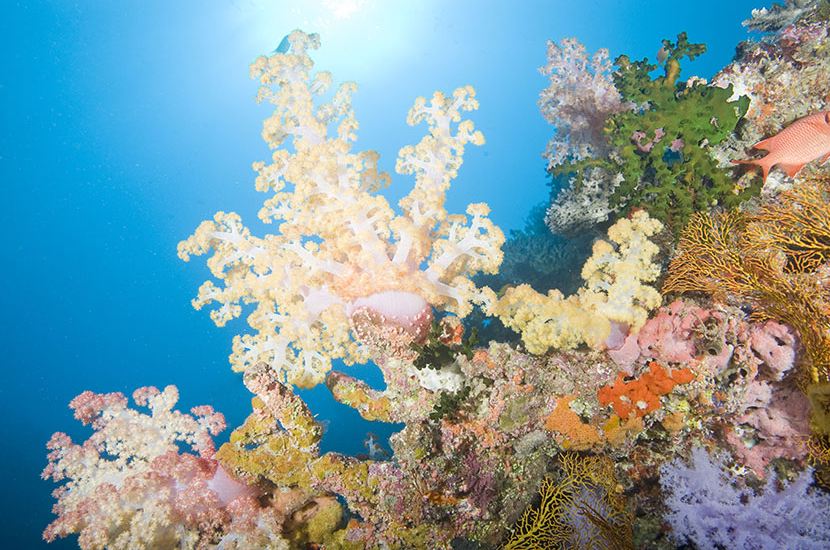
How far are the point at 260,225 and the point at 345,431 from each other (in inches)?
851

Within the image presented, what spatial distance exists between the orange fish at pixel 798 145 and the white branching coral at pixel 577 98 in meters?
2.27

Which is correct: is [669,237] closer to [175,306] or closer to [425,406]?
[425,406]

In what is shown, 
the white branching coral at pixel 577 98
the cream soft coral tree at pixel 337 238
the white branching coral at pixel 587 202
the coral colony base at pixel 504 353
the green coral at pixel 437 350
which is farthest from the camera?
the white branching coral at pixel 577 98

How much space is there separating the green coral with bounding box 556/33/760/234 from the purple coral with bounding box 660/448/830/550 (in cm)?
231

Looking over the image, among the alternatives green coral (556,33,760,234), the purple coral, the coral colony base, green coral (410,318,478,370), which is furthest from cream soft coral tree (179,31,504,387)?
the purple coral

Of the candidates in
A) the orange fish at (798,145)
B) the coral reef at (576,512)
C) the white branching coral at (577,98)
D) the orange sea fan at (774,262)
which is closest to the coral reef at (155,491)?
the coral reef at (576,512)

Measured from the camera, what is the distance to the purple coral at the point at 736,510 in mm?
3129

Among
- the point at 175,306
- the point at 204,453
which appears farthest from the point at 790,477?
the point at 175,306

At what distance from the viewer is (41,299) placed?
41.3m

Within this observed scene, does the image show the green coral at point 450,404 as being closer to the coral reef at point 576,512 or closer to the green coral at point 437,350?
the green coral at point 437,350

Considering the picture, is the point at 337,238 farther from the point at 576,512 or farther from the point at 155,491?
the point at 576,512

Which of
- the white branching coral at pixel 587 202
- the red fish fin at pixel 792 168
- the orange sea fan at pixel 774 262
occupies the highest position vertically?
the white branching coral at pixel 587 202

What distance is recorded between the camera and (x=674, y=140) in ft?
14.5

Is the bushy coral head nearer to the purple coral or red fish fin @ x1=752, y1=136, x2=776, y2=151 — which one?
the purple coral
